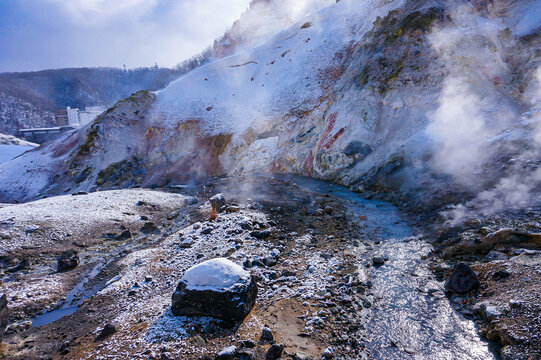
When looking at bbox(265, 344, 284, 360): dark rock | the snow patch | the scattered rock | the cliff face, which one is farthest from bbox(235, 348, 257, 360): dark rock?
the cliff face

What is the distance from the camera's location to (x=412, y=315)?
4.89m

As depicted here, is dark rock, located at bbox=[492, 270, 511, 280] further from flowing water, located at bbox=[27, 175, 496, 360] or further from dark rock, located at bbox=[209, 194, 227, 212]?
dark rock, located at bbox=[209, 194, 227, 212]

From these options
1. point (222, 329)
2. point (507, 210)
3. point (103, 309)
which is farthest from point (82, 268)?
point (507, 210)

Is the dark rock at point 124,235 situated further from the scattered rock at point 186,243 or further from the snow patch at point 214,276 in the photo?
the snow patch at point 214,276

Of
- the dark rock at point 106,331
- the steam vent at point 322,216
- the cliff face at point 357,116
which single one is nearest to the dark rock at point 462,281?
the steam vent at point 322,216

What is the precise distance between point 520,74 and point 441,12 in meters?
6.03

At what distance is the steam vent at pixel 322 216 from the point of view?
4.57 meters

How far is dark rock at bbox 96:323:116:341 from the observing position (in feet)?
15.7

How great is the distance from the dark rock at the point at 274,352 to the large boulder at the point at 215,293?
2.98 ft

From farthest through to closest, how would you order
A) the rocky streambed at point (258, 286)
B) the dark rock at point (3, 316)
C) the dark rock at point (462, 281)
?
the dark rock at point (462, 281)
the dark rock at point (3, 316)
the rocky streambed at point (258, 286)

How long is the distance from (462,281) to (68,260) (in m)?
10.6

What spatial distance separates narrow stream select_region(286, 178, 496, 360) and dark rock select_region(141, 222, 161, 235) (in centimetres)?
827

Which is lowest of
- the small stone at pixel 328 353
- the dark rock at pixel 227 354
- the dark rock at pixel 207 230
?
the small stone at pixel 328 353

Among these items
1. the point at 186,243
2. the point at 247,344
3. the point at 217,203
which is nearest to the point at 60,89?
the point at 217,203
